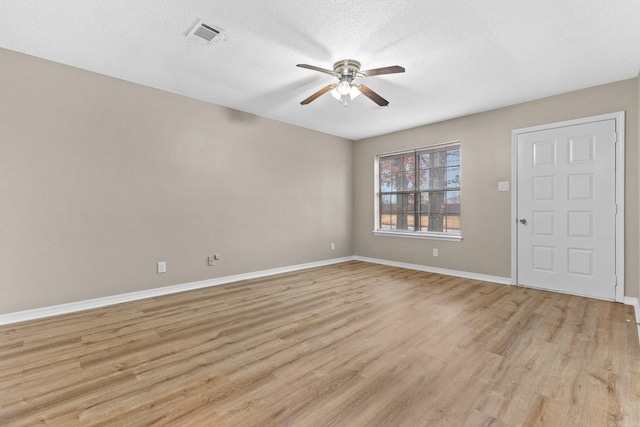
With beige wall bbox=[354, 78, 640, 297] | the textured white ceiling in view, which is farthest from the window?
the textured white ceiling

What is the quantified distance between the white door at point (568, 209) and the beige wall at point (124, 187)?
3520 millimetres

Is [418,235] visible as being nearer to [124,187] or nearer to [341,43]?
[341,43]

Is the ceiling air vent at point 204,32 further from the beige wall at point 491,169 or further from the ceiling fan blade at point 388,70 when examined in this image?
the beige wall at point 491,169

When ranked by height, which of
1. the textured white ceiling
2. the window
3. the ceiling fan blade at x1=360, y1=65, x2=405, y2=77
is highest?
the textured white ceiling

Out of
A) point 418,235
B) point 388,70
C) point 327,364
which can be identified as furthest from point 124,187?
point 418,235

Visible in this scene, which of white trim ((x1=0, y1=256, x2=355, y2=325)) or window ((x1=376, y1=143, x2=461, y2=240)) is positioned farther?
window ((x1=376, y1=143, x2=461, y2=240))

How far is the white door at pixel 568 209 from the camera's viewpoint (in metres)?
A: 3.43

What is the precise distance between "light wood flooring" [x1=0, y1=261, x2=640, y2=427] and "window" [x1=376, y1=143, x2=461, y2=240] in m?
1.88

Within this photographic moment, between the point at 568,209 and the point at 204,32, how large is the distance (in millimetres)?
4581

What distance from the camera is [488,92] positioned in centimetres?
367

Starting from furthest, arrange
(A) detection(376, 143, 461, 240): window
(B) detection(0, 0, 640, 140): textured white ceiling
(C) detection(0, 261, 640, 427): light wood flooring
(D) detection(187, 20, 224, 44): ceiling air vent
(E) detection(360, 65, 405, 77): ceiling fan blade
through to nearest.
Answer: (A) detection(376, 143, 461, 240): window < (E) detection(360, 65, 405, 77): ceiling fan blade < (D) detection(187, 20, 224, 44): ceiling air vent < (B) detection(0, 0, 640, 140): textured white ceiling < (C) detection(0, 261, 640, 427): light wood flooring

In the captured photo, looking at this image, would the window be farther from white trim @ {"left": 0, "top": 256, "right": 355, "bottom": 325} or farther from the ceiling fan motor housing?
the ceiling fan motor housing

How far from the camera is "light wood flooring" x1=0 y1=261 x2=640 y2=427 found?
1532 millimetres

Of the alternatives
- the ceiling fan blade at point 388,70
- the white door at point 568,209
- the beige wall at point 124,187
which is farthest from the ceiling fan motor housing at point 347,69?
the white door at point 568,209
